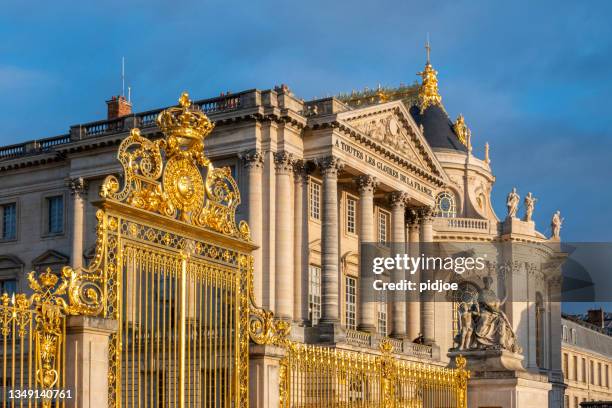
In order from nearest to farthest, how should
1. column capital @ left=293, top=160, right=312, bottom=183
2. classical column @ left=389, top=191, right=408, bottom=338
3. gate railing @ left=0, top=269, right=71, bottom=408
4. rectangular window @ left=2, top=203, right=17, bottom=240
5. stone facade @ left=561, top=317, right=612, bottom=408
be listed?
gate railing @ left=0, top=269, right=71, bottom=408
column capital @ left=293, top=160, right=312, bottom=183
classical column @ left=389, top=191, right=408, bottom=338
rectangular window @ left=2, top=203, right=17, bottom=240
stone facade @ left=561, top=317, right=612, bottom=408

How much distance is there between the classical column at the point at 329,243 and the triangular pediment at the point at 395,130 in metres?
2.27

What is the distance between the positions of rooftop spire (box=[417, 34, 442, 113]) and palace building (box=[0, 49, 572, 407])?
71.6ft

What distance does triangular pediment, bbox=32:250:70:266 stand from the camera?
51125mm

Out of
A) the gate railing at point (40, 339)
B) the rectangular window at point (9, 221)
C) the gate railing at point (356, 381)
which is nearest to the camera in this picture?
the gate railing at point (40, 339)

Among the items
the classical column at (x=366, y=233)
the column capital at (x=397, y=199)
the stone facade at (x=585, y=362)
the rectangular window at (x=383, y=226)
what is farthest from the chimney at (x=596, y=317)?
the classical column at (x=366, y=233)

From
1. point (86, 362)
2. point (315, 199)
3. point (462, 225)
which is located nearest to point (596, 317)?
point (462, 225)

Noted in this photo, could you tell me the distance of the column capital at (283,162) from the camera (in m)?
45.8

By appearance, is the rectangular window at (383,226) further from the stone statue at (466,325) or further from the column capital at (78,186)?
the stone statue at (466,325)

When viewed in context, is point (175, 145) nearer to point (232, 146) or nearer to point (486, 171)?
point (232, 146)

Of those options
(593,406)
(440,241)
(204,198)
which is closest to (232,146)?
(593,406)

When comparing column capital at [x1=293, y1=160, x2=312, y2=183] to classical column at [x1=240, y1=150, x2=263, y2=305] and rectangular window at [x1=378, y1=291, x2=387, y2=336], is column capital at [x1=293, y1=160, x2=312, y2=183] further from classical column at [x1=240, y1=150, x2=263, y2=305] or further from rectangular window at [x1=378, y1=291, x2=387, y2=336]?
rectangular window at [x1=378, y1=291, x2=387, y2=336]

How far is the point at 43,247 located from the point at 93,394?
1648 inches

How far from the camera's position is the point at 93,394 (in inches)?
463

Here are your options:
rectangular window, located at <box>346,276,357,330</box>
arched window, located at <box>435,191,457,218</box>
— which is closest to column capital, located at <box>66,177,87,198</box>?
rectangular window, located at <box>346,276,357,330</box>
